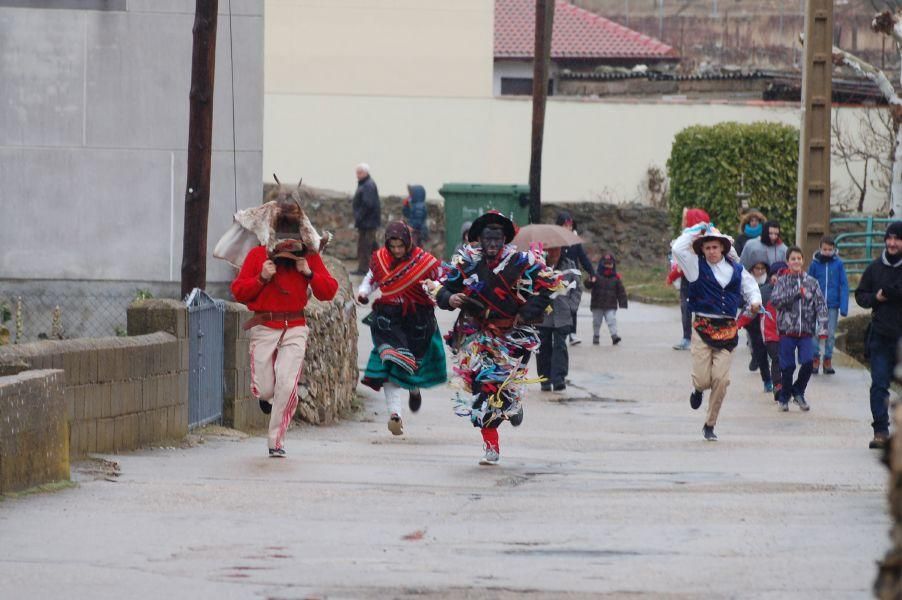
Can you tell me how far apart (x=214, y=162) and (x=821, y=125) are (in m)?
8.83

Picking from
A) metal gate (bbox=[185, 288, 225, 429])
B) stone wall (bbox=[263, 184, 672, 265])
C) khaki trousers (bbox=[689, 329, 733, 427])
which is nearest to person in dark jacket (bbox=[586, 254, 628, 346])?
khaki trousers (bbox=[689, 329, 733, 427])

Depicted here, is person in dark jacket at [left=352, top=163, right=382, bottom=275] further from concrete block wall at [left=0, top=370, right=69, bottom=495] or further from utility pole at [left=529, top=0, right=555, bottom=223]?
concrete block wall at [left=0, top=370, right=69, bottom=495]

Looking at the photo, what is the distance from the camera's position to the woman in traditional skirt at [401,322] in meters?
13.5

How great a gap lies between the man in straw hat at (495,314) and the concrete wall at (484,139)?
27.9 meters

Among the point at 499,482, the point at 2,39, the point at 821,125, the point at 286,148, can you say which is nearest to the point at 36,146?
the point at 2,39

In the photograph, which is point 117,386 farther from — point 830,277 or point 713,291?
point 830,277

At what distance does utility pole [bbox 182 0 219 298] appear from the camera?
14500 mm

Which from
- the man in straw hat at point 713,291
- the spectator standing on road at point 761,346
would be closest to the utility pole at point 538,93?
the spectator standing on road at point 761,346

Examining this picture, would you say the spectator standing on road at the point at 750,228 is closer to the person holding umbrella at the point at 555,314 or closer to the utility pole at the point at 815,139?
the utility pole at the point at 815,139

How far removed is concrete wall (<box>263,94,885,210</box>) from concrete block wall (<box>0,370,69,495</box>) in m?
30.6

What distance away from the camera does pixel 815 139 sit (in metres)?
22.7

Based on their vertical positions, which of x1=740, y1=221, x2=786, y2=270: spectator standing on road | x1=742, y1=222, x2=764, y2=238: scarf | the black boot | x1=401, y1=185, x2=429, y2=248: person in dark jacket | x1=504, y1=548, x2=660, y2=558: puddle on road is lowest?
x1=504, y1=548, x2=660, y2=558: puddle on road

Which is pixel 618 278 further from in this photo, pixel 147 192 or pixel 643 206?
pixel 643 206

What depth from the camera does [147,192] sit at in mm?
17922
